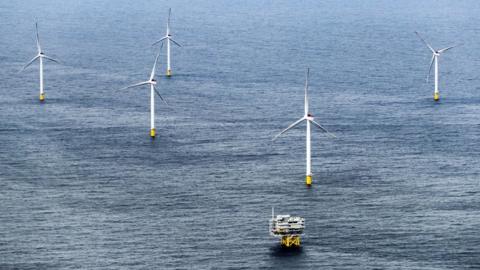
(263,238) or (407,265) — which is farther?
(263,238)

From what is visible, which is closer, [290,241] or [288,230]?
[288,230]

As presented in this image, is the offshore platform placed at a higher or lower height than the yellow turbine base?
higher

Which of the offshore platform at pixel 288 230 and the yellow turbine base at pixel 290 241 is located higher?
the offshore platform at pixel 288 230

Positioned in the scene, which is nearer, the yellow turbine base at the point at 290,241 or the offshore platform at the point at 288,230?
the offshore platform at the point at 288,230

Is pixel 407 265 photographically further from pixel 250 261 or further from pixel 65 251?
pixel 65 251

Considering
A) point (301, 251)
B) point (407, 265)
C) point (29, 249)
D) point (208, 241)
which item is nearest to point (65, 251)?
point (29, 249)

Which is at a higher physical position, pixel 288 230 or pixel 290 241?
pixel 288 230

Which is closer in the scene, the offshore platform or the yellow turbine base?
the offshore platform
